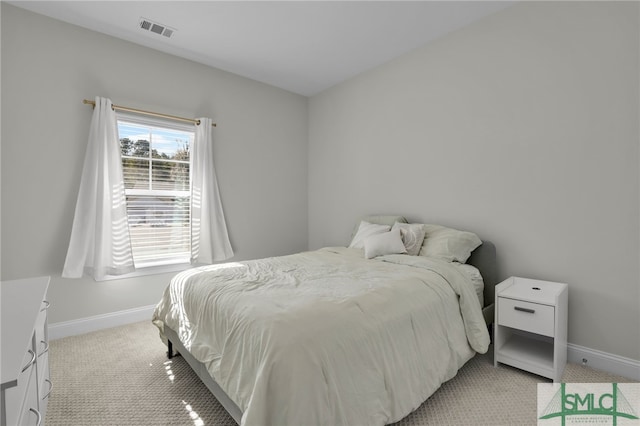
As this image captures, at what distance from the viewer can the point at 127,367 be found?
2.24 meters

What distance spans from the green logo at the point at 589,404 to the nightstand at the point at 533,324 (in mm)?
116

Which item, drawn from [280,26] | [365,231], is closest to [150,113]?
[280,26]

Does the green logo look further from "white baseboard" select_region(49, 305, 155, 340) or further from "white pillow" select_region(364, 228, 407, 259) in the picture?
"white baseboard" select_region(49, 305, 155, 340)

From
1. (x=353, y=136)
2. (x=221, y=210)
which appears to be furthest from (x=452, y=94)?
(x=221, y=210)

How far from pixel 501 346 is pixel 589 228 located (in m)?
1.06

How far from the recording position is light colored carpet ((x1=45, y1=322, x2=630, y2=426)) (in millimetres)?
1680

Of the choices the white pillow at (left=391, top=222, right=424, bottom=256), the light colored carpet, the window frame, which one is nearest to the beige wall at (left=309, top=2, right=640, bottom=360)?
the white pillow at (left=391, top=222, right=424, bottom=256)

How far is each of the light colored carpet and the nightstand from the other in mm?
103

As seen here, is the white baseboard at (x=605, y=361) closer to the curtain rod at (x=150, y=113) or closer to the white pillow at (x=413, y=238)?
the white pillow at (x=413, y=238)

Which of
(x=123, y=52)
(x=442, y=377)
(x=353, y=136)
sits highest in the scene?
(x=123, y=52)

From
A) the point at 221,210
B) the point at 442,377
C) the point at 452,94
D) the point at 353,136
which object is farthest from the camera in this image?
the point at 353,136

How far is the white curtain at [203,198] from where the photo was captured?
3.42m

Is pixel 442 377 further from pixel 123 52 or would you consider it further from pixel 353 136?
pixel 123 52

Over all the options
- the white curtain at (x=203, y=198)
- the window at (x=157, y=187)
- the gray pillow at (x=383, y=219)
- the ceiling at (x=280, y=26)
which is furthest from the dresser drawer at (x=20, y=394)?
the gray pillow at (x=383, y=219)
